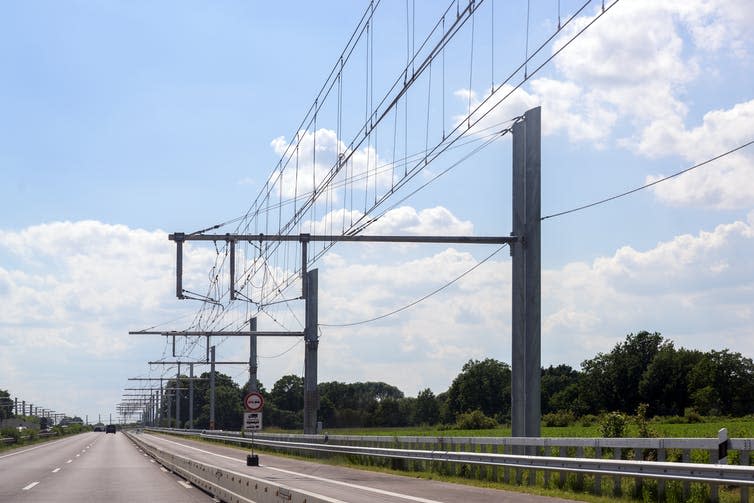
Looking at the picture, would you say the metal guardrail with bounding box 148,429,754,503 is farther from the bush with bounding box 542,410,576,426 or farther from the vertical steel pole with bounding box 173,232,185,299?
the bush with bounding box 542,410,576,426

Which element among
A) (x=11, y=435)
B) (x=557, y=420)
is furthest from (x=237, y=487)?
(x=557, y=420)

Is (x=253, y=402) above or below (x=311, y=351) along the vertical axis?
below

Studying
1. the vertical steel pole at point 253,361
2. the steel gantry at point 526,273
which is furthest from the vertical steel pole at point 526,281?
the vertical steel pole at point 253,361

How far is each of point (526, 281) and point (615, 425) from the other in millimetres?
4970

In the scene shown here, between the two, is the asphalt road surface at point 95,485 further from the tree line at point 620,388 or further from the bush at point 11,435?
the tree line at point 620,388

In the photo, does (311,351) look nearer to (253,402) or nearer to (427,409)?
(253,402)

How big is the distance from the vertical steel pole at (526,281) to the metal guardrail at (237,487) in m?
8.33

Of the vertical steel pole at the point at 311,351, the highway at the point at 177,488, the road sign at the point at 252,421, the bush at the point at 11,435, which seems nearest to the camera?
the highway at the point at 177,488

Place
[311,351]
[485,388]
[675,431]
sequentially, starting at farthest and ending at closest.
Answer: [485,388]
[675,431]
[311,351]

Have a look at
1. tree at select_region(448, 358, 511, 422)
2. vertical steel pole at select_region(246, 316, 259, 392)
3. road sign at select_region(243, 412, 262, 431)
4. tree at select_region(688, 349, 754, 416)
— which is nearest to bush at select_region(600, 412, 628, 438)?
road sign at select_region(243, 412, 262, 431)

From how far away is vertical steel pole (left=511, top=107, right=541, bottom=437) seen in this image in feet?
89.8

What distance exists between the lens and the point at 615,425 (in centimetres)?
2897

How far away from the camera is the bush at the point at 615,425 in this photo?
28969mm

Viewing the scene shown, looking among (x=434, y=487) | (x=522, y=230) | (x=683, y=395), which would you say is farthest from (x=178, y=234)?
(x=683, y=395)
